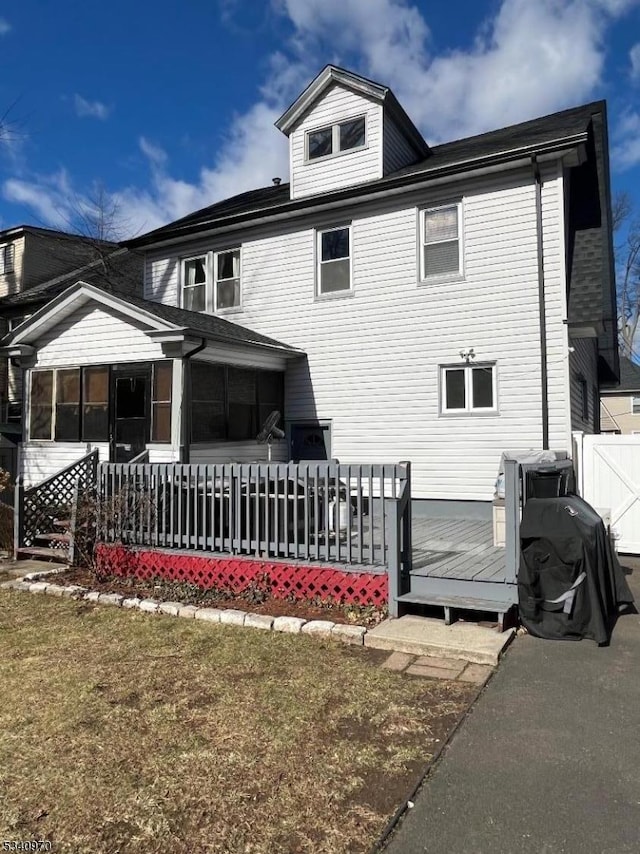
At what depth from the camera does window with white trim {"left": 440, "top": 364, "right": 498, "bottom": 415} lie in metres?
10.3

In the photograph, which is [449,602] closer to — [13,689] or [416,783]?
[416,783]

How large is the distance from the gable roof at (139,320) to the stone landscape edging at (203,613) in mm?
4228

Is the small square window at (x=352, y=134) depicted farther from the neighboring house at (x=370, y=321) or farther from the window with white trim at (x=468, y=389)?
the window with white trim at (x=468, y=389)

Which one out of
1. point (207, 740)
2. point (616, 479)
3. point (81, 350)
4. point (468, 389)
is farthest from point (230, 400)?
point (207, 740)

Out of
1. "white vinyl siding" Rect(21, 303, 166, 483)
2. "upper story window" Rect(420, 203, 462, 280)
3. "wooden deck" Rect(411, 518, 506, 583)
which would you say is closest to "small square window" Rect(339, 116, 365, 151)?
"upper story window" Rect(420, 203, 462, 280)

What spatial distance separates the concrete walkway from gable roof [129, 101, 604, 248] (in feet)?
26.8

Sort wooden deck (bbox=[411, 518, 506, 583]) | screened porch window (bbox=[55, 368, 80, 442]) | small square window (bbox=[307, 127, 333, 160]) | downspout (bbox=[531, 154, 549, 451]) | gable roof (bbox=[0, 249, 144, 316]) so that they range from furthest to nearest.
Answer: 1. gable roof (bbox=[0, 249, 144, 316])
2. small square window (bbox=[307, 127, 333, 160])
3. screened porch window (bbox=[55, 368, 80, 442])
4. downspout (bbox=[531, 154, 549, 451])
5. wooden deck (bbox=[411, 518, 506, 583])

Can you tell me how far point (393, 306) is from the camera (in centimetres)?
1116

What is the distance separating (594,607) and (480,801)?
254cm

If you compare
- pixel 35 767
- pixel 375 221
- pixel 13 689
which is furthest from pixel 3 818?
pixel 375 221

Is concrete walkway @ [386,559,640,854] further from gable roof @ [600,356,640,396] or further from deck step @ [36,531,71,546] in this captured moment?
gable roof @ [600,356,640,396]

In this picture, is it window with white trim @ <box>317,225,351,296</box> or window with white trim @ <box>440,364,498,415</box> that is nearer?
window with white trim @ <box>440,364,498,415</box>

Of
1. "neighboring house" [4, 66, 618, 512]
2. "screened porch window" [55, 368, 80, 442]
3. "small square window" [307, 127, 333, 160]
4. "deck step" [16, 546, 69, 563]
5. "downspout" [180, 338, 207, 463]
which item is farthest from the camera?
"small square window" [307, 127, 333, 160]

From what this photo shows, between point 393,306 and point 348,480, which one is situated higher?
point 393,306
